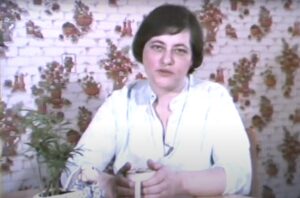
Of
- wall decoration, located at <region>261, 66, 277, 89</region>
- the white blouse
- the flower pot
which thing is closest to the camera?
the flower pot

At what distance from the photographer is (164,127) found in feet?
4.63

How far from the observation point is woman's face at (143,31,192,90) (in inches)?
53.8

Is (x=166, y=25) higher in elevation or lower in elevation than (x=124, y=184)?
higher

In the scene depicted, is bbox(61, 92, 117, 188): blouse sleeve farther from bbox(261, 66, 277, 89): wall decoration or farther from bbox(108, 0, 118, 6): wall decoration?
bbox(261, 66, 277, 89): wall decoration

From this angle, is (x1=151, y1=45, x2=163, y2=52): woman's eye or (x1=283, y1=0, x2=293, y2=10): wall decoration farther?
(x1=283, y1=0, x2=293, y2=10): wall decoration

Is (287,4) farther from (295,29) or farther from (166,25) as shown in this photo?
(166,25)

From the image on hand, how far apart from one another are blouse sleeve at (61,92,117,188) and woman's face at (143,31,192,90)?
0.51 ft

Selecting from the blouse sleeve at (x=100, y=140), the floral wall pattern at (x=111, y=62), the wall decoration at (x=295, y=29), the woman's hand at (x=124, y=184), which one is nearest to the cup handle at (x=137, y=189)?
the woman's hand at (x=124, y=184)

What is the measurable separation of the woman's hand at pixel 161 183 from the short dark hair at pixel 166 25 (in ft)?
1.03

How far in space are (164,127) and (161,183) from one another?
0.17m

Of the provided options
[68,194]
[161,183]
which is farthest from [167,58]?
[68,194]

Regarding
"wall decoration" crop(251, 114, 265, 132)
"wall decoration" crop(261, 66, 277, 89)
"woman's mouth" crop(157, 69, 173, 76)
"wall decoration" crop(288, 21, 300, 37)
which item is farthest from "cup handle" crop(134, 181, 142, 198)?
"wall decoration" crop(288, 21, 300, 37)

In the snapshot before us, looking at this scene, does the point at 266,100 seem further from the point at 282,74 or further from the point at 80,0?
the point at 80,0

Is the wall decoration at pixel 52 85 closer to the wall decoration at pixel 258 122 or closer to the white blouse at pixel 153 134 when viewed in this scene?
the white blouse at pixel 153 134
